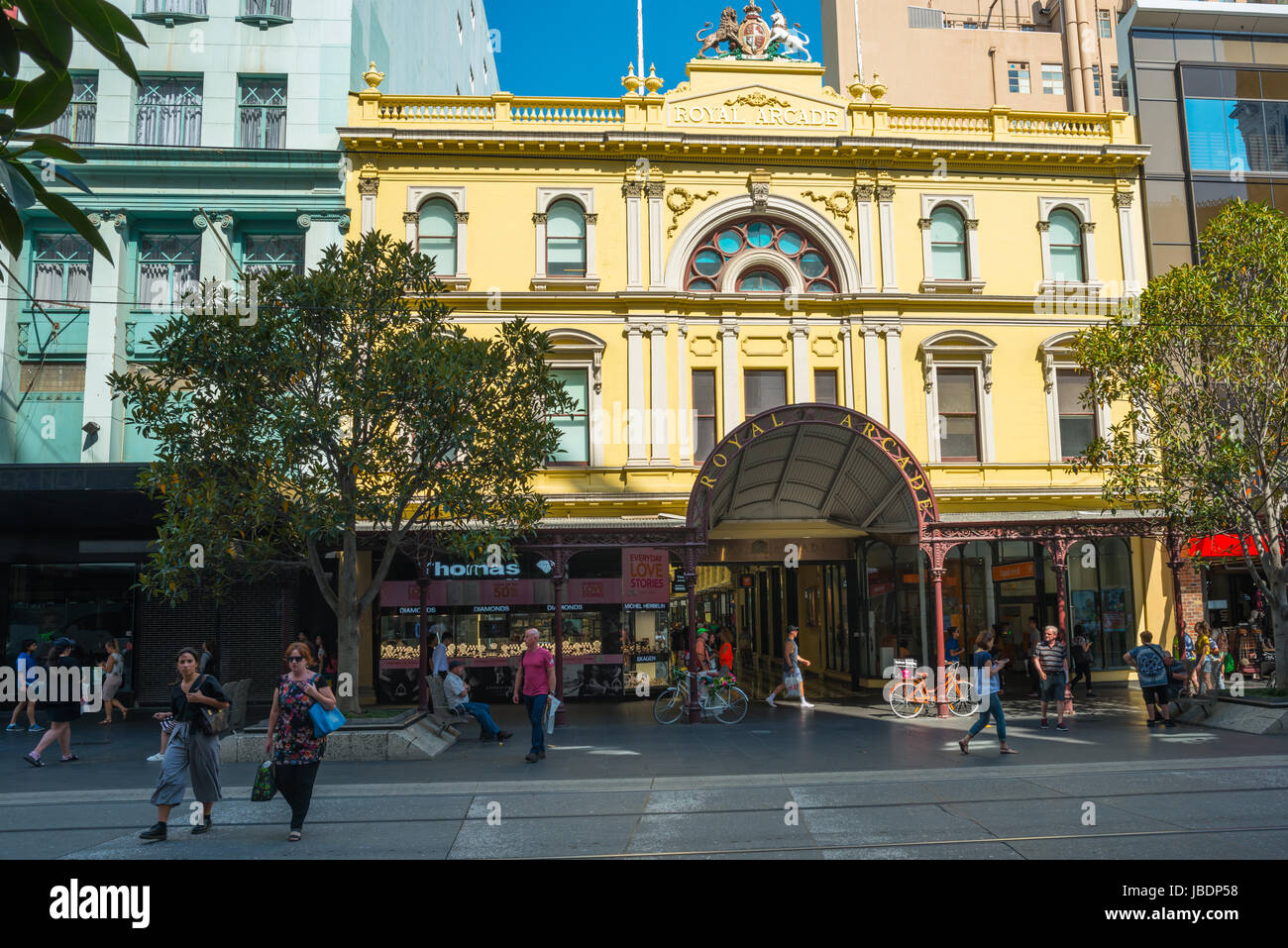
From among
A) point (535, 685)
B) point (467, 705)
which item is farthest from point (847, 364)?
point (535, 685)

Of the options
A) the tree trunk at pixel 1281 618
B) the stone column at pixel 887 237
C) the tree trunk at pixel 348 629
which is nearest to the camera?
the tree trunk at pixel 348 629

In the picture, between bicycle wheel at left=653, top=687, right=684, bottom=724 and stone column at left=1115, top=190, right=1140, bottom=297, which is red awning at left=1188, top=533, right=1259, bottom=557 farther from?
bicycle wheel at left=653, top=687, right=684, bottom=724

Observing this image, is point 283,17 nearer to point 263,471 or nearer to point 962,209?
point 263,471

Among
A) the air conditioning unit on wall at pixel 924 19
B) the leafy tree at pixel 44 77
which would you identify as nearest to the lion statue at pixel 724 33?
the air conditioning unit on wall at pixel 924 19

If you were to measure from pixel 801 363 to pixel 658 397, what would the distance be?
353 centimetres

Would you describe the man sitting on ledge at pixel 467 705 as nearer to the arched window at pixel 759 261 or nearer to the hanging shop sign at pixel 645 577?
the hanging shop sign at pixel 645 577

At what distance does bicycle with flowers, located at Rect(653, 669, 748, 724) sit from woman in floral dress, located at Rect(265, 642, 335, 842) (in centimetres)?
1003

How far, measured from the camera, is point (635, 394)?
22.5 m

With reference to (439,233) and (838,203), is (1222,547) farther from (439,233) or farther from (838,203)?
(439,233)

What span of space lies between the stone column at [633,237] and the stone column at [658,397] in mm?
1116

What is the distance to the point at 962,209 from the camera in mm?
23969

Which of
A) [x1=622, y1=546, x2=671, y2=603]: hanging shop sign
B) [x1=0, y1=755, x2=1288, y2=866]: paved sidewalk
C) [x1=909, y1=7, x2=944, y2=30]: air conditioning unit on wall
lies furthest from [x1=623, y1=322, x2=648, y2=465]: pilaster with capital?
[x1=909, y1=7, x2=944, y2=30]: air conditioning unit on wall

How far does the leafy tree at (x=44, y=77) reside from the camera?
2137 millimetres

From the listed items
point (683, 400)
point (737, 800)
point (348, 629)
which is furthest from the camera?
point (683, 400)
